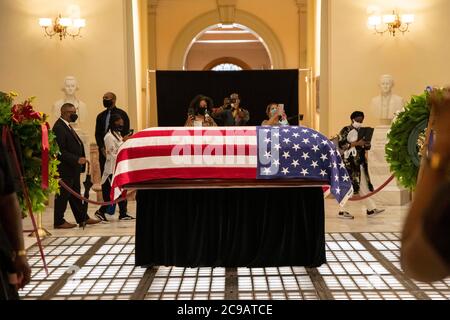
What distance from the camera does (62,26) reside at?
37.5 ft

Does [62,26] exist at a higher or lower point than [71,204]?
higher

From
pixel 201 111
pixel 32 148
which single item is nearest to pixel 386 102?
pixel 201 111

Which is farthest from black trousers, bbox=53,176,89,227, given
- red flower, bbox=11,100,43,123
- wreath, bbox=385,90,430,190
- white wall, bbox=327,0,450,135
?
white wall, bbox=327,0,450,135

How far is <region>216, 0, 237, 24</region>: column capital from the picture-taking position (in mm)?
17047

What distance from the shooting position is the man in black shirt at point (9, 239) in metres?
2.02

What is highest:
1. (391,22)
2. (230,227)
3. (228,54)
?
(228,54)

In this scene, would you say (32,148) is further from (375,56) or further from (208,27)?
(208,27)

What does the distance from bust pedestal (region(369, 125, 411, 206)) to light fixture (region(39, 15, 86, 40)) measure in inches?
214

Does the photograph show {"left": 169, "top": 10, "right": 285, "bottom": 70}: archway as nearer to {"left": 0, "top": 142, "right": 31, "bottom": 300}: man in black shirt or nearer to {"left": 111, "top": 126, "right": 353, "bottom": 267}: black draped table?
{"left": 111, "top": 126, "right": 353, "bottom": 267}: black draped table

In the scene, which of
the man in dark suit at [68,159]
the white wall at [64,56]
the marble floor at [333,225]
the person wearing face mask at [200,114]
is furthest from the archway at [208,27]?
the person wearing face mask at [200,114]

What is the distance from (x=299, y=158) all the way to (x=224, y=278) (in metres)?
1.25

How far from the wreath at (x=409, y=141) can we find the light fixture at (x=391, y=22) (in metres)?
5.97

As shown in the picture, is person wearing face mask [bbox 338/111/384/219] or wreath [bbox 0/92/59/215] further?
person wearing face mask [bbox 338/111/384/219]

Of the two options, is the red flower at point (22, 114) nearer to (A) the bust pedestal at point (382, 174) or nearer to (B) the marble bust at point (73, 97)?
(B) the marble bust at point (73, 97)
